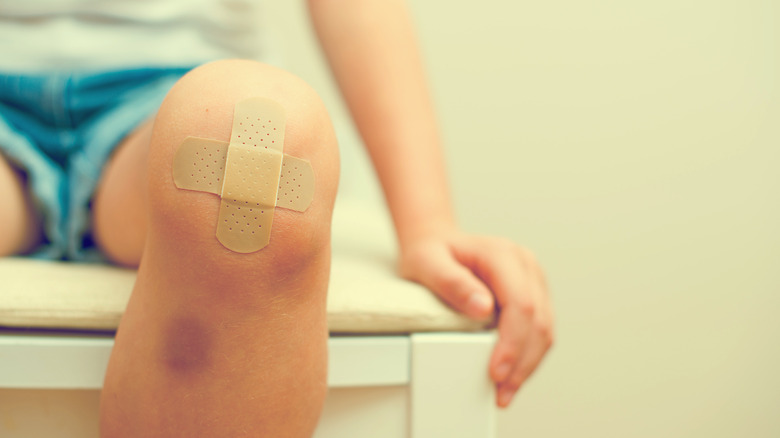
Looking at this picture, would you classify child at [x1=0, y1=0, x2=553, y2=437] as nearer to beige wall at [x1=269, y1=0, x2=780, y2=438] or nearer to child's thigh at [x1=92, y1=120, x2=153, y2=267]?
child's thigh at [x1=92, y1=120, x2=153, y2=267]

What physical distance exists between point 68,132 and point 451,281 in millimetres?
455

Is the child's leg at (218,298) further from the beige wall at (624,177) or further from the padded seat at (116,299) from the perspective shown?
the beige wall at (624,177)

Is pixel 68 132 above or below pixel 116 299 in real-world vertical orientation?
above

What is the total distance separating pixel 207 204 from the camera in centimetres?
37

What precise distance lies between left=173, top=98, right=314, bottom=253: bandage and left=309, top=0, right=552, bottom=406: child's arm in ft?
0.74

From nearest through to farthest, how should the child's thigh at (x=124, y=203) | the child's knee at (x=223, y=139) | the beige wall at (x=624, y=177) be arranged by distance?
the child's knee at (x=223, y=139)
the child's thigh at (x=124, y=203)
the beige wall at (x=624, y=177)

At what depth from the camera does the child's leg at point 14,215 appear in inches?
22.8

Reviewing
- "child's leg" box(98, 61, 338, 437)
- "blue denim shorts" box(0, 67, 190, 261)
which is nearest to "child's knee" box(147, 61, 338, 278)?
"child's leg" box(98, 61, 338, 437)

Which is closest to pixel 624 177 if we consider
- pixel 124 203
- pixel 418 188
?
pixel 418 188

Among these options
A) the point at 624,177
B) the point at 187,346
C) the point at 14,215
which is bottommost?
the point at 187,346

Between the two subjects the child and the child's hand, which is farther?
the child's hand

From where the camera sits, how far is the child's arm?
1.79ft

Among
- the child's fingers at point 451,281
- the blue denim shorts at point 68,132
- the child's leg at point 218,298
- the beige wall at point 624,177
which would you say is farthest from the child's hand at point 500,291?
the beige wall at point 624,177

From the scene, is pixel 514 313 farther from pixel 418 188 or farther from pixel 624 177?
pixel 624 177
